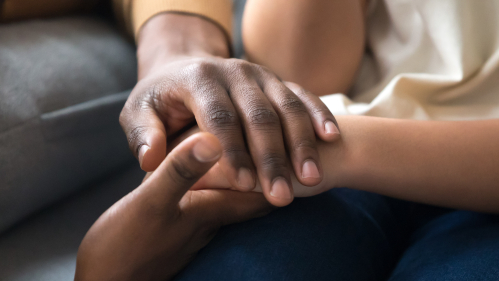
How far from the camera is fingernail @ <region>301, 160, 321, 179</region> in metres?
0.35

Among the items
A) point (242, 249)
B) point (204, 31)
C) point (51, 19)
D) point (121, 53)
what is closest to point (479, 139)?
point (242, 249)

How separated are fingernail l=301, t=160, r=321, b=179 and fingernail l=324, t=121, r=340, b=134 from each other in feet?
0.17

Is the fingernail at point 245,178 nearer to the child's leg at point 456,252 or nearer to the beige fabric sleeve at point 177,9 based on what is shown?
the child's leg at point 456,252

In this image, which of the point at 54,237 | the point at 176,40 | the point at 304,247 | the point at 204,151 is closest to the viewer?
the point at 204,151

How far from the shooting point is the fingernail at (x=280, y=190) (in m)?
0.33

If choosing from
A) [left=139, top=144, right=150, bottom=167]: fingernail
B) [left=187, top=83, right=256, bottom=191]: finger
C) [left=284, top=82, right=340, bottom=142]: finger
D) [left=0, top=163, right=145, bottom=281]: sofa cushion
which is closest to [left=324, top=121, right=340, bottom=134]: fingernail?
[left=284, top=82, right=340, bottom=142]: finger

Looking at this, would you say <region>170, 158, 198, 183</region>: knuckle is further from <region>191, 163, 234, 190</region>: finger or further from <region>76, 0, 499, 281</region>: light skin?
<region>191, 163, 234, 190</region>: finger

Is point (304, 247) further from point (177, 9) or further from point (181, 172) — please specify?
point (177, 9)

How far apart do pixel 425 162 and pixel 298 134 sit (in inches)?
6.8

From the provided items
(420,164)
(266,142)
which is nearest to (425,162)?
(420,164)

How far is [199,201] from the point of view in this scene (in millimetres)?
380

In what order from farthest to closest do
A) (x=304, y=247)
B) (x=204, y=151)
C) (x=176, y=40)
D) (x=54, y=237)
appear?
(x=176, y=40) → (x=54, y=237) → (x=304, y=247) → (x=204, y=151)

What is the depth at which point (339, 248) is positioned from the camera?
39 centimetres

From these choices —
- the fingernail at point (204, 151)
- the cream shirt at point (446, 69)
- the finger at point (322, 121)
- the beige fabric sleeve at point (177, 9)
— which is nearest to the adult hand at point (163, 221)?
the fingernail at point (204, 151)
